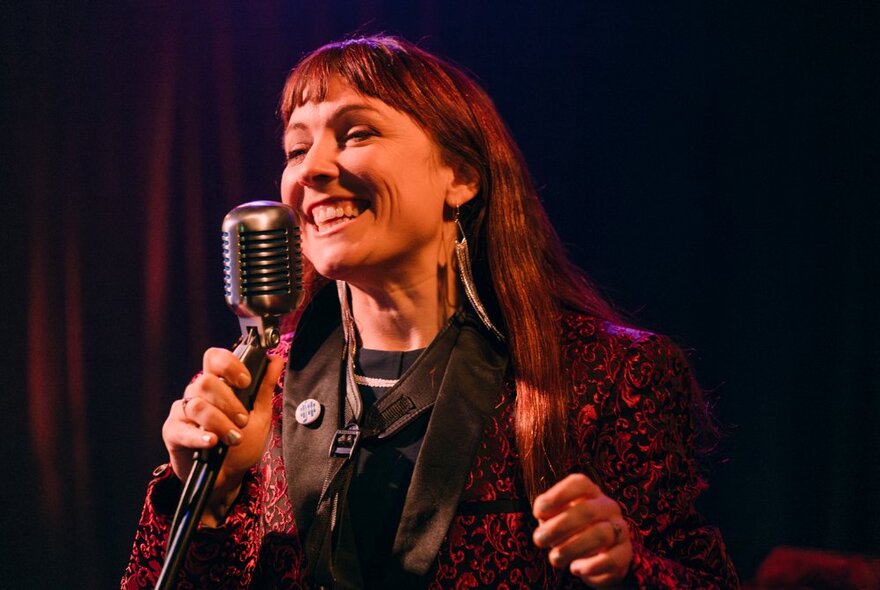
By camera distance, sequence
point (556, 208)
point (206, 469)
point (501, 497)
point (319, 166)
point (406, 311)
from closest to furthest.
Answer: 1. point (206, 469)
2. point (501, 497)
3. point (319, 166)
4. point (406, 311)
5. point (556, 208)

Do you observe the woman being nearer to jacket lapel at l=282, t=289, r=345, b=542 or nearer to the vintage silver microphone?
jacket lapel at l=282, t=289, r=345, b=542

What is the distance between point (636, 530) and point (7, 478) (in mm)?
1812

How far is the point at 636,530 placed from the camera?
61.7 inches

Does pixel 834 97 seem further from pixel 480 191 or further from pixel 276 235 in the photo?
pixel 276 235

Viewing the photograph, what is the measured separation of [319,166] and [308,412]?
0.50 m

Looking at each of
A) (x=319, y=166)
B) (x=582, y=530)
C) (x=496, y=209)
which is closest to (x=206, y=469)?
(x=582, y=530)

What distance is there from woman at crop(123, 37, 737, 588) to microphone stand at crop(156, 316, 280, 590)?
0.47 ft

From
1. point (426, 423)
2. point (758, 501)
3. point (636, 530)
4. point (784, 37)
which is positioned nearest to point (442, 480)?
point (426, 423)

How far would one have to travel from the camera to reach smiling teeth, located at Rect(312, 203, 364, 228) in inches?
69.7

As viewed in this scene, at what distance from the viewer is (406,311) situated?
1.87 m

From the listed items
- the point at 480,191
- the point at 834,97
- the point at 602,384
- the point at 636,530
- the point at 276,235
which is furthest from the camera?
the point at 834,97

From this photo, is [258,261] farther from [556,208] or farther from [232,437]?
[556,208]

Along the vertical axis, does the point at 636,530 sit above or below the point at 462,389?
below

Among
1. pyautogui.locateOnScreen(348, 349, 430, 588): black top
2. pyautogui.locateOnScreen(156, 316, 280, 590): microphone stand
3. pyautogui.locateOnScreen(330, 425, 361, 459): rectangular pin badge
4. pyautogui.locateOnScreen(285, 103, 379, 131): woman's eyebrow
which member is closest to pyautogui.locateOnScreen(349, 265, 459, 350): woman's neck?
pyautogui.locateOnScreen(348, 349, 430, 588): black top
